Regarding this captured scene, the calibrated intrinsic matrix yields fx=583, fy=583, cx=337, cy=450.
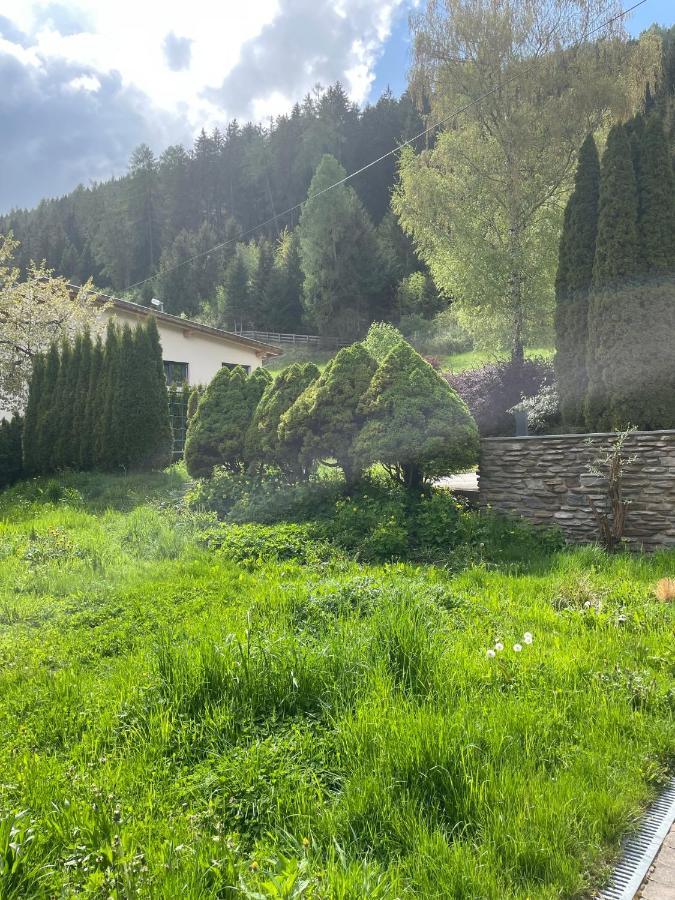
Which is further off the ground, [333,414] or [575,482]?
[333,414]

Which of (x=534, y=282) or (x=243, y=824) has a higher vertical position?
(x=534, y=282)

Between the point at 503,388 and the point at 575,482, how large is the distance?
8479 mm

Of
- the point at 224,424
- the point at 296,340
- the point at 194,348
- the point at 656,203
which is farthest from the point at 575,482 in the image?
the point at 296,340

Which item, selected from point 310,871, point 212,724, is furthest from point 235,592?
point 310,871

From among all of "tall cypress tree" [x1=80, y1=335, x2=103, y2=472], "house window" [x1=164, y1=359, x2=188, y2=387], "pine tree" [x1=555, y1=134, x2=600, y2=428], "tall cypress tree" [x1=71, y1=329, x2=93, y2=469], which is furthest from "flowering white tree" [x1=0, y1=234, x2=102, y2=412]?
"pine tree" [x1=555, y1=134, x2=600, y2=428]

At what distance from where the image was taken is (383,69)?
14766 millimetres

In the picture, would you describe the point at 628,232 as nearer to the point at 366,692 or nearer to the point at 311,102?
the point at 366,692

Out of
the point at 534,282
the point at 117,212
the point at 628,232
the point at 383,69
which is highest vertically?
the point at 117,212

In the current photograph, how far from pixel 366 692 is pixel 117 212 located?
64.2 metres

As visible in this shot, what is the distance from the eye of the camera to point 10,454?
550 inches

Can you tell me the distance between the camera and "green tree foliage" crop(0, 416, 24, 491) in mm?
13812

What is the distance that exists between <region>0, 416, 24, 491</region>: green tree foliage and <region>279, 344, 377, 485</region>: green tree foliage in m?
8.95

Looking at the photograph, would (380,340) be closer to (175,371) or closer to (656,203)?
(175,371)

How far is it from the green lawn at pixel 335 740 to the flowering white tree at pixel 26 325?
13942 mm
